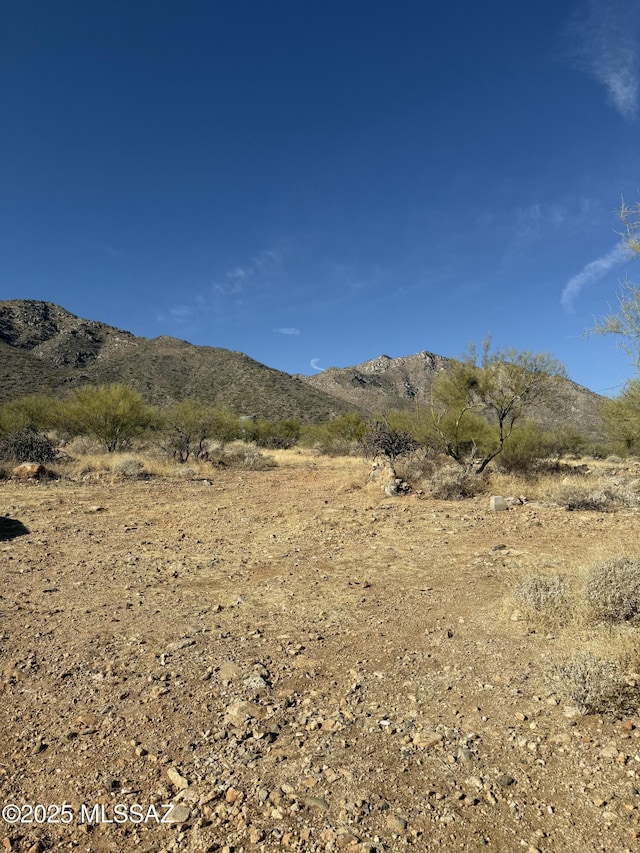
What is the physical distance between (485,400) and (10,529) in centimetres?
1334

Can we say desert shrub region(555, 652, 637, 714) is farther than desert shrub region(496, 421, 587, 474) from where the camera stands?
No

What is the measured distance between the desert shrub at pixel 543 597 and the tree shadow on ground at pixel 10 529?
8118 millimetres

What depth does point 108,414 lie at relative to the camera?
23.2 metres

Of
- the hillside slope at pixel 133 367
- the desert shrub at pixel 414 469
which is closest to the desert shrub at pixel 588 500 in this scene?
the desert shrub at pixel 414 469

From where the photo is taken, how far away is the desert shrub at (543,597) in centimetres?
450

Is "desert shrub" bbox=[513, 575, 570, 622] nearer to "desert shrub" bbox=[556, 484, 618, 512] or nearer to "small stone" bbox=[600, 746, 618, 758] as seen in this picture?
"small stone" bbox=[600, 746, 618, 758]

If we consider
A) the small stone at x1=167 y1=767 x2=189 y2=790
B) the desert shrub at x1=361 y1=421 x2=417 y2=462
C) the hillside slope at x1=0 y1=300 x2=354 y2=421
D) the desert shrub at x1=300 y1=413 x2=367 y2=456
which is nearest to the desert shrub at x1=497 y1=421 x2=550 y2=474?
the desert shrub at x1=361 y1=421 x2=417 y2=462

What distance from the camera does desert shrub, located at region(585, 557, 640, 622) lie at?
4289 millimetres

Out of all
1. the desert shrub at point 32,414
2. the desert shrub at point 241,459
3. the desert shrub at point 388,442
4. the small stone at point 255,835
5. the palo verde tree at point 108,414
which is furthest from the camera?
the desert shrub at point 32,414

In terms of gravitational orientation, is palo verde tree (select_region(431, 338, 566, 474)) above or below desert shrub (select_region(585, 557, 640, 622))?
above

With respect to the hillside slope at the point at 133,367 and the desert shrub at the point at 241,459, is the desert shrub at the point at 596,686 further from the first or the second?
the hillside slope at the point at 133,367

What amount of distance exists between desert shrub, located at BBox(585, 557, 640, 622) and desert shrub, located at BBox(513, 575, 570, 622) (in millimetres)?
234

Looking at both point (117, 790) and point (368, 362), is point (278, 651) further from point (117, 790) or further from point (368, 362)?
point (368, 362)

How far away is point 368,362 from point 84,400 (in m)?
97.8
